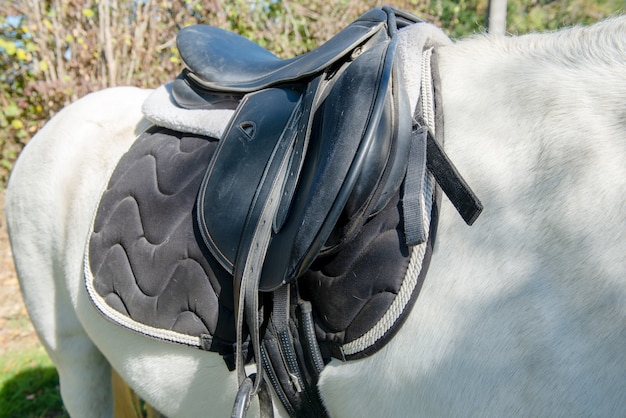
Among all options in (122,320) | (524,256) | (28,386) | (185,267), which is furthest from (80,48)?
(524,256)

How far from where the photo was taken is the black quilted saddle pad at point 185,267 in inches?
35.6

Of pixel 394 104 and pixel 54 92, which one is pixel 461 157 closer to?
pixel 394 104

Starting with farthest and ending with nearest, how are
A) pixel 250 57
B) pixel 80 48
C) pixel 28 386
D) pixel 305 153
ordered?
1. pixel 80 48
2. pixel 28 386
3. pixel 250 57
4. pixel 305 153

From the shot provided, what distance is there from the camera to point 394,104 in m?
0.90

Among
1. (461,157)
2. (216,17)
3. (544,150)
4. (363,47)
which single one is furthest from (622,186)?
(216,17)

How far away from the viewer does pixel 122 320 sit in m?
1.32

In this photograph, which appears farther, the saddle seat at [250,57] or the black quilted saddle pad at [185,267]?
the saddle seat at [250,57]

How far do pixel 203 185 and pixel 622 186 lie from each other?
0.81 meters

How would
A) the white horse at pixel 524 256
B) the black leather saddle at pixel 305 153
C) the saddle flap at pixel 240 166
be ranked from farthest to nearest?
the saddle flap at pixel 240 166
the black leather saddle at pixel 305 153
the white horse at pixel 524 256

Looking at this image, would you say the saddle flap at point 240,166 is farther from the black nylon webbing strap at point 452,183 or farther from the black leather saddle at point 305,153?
the black nylon webbing strap at point 452,183

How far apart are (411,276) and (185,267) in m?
0.56

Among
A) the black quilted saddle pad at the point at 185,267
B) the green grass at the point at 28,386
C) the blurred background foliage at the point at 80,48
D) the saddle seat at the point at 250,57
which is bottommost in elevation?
the green grass at the point at 28,386

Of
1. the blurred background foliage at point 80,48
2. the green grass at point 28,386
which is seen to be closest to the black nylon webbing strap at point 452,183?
the green grass at point 28,386

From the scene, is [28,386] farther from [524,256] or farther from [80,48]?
[524,256]
